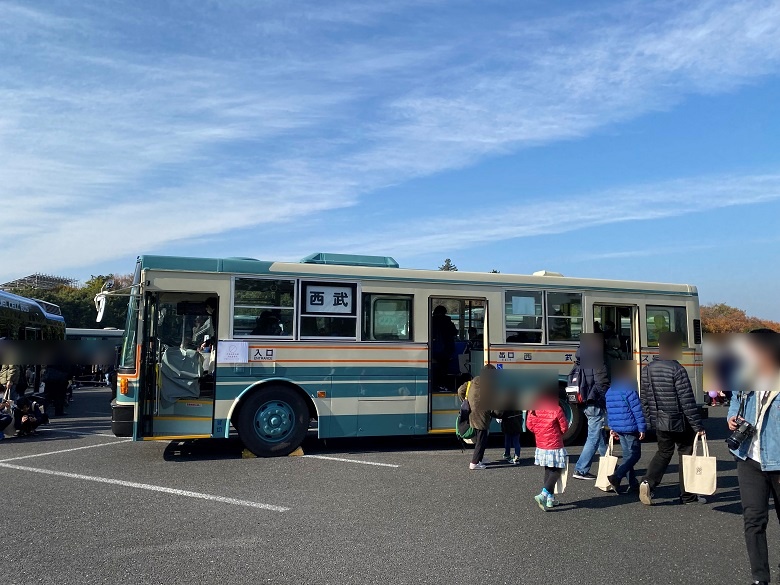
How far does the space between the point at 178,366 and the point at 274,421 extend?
5.49 feet

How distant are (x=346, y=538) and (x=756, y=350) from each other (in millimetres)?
3704

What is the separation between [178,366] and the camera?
1004 centimetres

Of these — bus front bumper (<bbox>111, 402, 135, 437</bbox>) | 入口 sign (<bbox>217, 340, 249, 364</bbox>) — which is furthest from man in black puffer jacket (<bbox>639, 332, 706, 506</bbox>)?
bus front bumper (<bbox>111, 402, 135, 437</bbox>)

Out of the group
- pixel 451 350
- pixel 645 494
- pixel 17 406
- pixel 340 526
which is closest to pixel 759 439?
pixel 645 494

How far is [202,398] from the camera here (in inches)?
388

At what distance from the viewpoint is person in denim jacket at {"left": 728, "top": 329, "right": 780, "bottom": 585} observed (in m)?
4.71

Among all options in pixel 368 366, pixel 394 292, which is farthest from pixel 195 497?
pixel 394 292

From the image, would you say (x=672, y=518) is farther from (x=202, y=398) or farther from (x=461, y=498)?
(x=202, y=398)

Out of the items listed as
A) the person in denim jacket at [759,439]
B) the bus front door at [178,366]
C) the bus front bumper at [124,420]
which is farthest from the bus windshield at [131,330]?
the person in denim jacket at [759,439]

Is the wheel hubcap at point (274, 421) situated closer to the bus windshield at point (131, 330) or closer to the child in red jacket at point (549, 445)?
the bus windshield at point (131, 330)

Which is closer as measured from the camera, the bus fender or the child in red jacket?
the child in red jacket

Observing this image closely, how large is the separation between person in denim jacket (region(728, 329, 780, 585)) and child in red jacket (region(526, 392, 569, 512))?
2.11 m

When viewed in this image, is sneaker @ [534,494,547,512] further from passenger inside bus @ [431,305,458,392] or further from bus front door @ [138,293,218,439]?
bus front door @ [138,293,218,439]

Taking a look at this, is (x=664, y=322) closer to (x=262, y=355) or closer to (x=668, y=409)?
(x=668, y=409)
